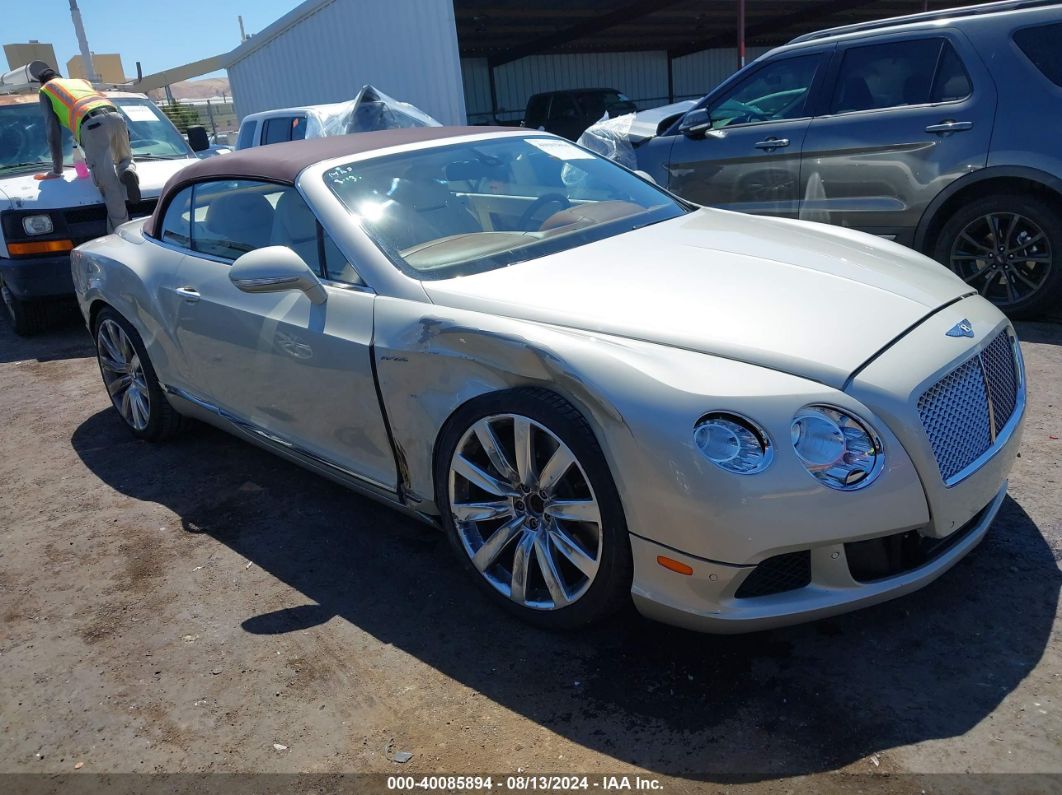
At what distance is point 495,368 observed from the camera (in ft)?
8.52

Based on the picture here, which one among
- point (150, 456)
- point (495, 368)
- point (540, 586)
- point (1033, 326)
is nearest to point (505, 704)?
point (540, 586)

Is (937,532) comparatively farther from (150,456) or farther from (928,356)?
(150,456)

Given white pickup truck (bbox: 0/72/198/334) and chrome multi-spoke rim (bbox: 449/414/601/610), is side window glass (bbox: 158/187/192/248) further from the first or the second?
white pickup truck (bbox: 0/72/198/334)

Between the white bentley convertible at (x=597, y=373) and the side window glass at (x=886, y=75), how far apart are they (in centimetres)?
243

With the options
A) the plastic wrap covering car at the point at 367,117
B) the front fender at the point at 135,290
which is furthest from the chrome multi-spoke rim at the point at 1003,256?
the plastic wrap covering car at the point at 367,117

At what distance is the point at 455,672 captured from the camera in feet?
8.53

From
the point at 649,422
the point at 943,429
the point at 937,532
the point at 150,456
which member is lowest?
the point at 150,456

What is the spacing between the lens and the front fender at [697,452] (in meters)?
2.16

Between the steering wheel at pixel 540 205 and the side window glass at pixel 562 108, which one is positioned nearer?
the steering wheel at pixel 540 205

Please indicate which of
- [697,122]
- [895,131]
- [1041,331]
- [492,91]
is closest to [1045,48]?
[895,131]

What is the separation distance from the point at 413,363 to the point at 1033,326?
13.6ft

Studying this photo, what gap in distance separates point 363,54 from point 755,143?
840cm

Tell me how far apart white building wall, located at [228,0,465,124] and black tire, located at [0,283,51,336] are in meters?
5.81

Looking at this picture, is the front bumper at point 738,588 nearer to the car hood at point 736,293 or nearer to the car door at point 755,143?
the car hood at point 736,293
